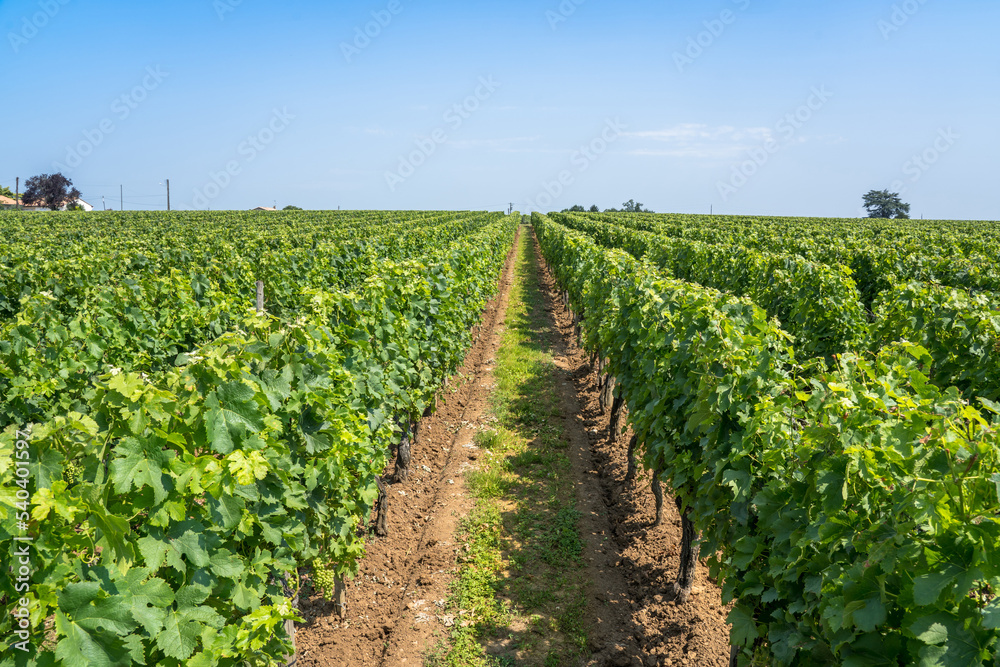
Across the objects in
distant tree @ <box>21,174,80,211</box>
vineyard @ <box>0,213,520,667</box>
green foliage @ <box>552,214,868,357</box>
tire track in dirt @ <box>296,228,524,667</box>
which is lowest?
tire track in dirt @ <box>296,228,524,667</box>

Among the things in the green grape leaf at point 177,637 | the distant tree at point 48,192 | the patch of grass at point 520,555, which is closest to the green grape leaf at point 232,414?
the green grape leaf at point 177,637

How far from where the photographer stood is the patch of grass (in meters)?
4.35

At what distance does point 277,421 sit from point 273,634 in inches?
45.7

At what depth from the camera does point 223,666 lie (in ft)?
8.83

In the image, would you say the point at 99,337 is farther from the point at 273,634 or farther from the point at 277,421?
the point at 273,634

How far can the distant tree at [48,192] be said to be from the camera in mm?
68000

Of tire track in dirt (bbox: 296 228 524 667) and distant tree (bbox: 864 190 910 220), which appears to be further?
distant tree (bbox: 864 190 910 220)

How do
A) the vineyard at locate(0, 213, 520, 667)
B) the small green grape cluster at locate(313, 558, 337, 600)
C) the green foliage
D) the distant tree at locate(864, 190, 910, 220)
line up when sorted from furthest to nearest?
1. the distant tree at locate(864, 190, 910, 220)
2. the green foliage
3. the small green grape cluster at locate(313, 558, 337, 600)
4. the vineyard at locate(0, 213, 520, 667)

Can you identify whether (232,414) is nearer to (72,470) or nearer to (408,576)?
(72,470)

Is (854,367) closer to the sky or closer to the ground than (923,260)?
closer to the ground

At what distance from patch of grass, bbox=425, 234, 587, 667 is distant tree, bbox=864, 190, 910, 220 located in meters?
112

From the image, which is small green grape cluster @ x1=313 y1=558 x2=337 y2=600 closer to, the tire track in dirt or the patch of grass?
the tire track in dirt

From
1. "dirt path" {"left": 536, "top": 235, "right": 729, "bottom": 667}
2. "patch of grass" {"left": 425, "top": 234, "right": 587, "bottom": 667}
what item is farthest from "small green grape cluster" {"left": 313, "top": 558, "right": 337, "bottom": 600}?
"dirt path" {"left": 536, "top": 235, "right": 729, "bottom": 667}

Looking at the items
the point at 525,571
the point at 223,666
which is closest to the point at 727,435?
the point at 525,571
